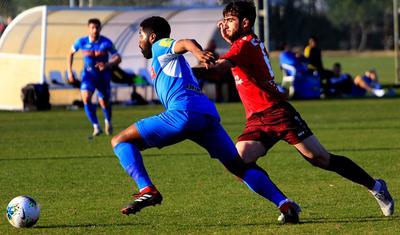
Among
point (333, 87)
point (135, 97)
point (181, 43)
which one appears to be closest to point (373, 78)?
point (333, 87)

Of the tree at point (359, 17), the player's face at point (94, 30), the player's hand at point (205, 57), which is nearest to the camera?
the player's hand at point (205, 57)

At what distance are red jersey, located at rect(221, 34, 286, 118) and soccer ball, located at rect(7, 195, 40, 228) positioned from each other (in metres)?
2.07

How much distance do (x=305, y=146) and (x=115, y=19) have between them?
21.9 meters

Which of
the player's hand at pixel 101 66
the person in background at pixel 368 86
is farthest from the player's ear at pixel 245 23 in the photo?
the person in background at pixel 368 86

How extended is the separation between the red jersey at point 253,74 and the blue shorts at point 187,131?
1.73 feet

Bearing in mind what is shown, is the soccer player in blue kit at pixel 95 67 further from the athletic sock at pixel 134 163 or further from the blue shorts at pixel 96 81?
the athletic sock at pixel 134 163

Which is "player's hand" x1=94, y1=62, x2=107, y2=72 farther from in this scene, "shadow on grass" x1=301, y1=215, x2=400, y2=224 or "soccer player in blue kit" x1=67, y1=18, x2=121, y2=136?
"shadow on grass" x1=301, y1=215, x2=400, y2=224

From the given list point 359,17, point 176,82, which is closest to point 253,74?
point 176,82

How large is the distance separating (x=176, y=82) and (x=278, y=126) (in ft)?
3.38

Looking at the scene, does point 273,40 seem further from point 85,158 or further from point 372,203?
point 372,203

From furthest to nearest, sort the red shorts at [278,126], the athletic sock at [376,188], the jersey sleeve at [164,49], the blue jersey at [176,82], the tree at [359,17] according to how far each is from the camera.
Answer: the tree at [359,17], the athletic sock at [376,188], the red shorts at [278,126], the blue jersey at [176,82], the jersey sleeve at [164,49]

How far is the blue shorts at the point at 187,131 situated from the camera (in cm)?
844

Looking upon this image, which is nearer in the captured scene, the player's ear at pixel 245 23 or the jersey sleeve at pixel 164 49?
the jersey sleeve at pixel 164 49

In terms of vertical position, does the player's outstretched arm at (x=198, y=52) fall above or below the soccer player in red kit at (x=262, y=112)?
above
